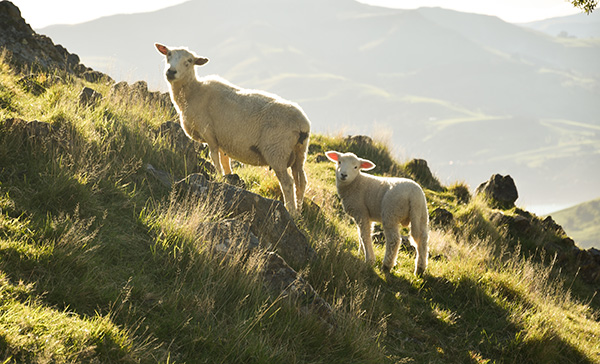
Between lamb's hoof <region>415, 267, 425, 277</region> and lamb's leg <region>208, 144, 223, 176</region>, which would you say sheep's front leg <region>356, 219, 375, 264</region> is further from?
lamb's leg <region>208, 144, 223, 176</region>

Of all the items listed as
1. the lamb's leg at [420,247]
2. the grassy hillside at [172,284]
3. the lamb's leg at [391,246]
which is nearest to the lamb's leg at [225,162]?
the grassy hillside at [172,284]

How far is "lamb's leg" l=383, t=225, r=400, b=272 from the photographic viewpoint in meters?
7.25

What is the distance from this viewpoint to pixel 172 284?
4.85 m

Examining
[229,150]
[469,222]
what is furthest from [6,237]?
[469,222]

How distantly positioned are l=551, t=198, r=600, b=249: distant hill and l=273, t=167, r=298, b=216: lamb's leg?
529 feet

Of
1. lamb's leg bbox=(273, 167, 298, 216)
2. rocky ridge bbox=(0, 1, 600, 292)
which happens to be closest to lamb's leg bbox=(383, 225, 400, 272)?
rocky ridge bbox=(0, 1, 600, 292)

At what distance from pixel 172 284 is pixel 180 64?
523cm

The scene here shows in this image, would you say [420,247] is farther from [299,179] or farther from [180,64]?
[180,64]

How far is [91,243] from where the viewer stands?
4.90 meters

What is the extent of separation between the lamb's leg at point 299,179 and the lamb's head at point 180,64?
2.56 meters

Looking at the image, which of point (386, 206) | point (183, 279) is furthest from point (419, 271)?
point (183, 279)

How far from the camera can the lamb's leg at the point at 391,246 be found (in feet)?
23.8

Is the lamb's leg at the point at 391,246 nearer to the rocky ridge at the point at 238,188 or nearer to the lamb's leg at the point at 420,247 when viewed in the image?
the lamb's leg at the point at 420,247

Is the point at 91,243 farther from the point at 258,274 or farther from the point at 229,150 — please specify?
the point at 229,150
